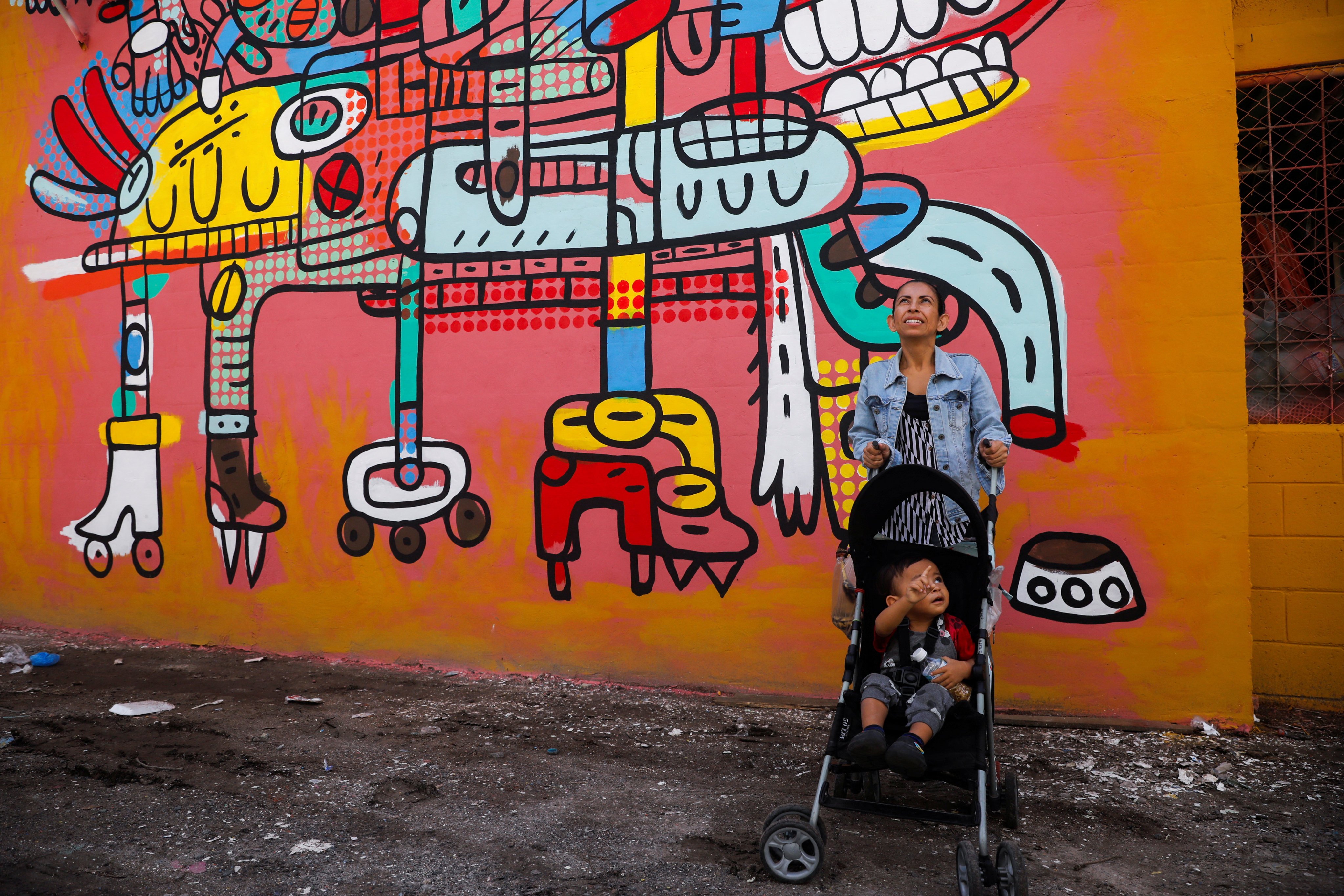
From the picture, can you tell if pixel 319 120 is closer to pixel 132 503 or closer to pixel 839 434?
pixel 132 503

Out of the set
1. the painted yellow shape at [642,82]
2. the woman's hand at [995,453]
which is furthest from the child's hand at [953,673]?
the painted yellow shape at [642,82]

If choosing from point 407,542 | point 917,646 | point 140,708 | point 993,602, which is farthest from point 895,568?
point 140,708

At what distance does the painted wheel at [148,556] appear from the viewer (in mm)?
6184

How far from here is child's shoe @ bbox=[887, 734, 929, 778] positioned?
2562 millimetres

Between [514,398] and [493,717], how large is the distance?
1.89 meters

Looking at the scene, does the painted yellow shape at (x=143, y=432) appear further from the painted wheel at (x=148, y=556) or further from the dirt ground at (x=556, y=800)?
the dirt ground at (x=556, y=800)

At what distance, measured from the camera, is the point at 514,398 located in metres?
5.20

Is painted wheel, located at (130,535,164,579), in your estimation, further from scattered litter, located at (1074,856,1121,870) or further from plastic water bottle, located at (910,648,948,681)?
scattered litter, located at (1074,856,1121,870)

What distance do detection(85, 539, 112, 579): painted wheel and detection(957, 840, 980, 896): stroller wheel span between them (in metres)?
6.40

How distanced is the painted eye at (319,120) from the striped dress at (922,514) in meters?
4.29

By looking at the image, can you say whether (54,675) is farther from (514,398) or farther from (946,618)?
(946,618)

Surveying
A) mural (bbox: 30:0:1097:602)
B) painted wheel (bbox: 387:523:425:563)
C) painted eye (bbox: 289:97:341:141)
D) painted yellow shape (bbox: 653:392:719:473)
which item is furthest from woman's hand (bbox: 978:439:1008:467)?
painted eye (bbox: 289:97:341:141)

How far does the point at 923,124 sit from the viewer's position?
4445mm

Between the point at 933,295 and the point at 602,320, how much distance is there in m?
2.10
